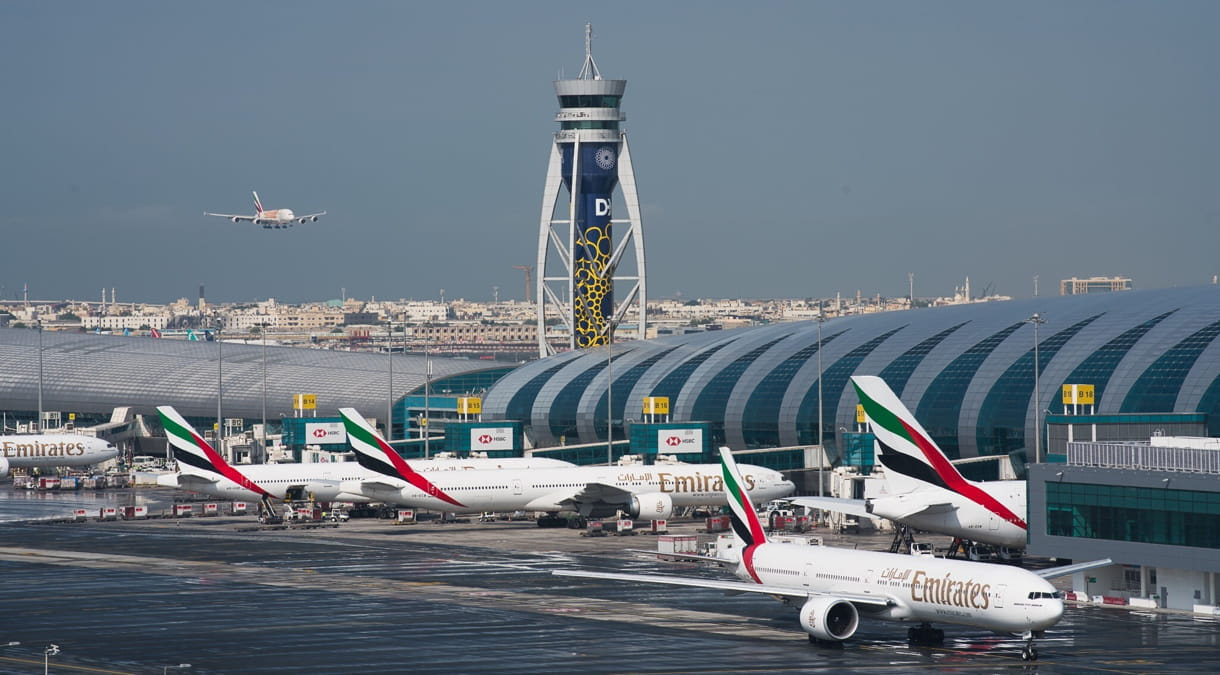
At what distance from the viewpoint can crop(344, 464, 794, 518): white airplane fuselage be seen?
9869cm

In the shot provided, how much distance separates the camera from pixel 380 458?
325 feet

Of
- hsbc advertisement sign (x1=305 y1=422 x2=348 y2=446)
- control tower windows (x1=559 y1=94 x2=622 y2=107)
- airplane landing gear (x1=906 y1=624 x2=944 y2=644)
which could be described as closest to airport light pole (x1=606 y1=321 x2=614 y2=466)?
hsbc advertisement sign (x1=305 y1=422 x2=348 y2=446)

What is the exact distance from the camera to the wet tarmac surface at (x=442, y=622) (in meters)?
53.2

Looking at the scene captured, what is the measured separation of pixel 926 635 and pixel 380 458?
48.2 m

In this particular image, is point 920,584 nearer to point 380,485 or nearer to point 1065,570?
point 1065,570

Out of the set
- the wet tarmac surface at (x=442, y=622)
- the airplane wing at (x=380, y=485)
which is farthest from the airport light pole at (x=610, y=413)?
the wet tarmac surface at (x=442, y=622)

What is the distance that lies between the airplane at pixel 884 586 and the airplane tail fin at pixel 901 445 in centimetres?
892

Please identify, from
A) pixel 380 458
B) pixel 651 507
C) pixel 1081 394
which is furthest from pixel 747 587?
pixel 1081 394

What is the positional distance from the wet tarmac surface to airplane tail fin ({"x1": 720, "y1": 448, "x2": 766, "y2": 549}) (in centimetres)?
303

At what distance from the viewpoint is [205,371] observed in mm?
182625

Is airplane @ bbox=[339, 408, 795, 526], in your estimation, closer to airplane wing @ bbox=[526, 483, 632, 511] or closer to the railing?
airplane wing @ bbox=[526, 483, 632, 511]

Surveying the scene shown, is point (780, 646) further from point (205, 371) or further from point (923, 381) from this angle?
point (205, 371)

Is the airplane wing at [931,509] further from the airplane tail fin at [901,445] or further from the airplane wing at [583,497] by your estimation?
the airplane wing at [583,497]

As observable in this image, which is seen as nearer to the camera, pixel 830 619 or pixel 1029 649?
pixel 1029 649
